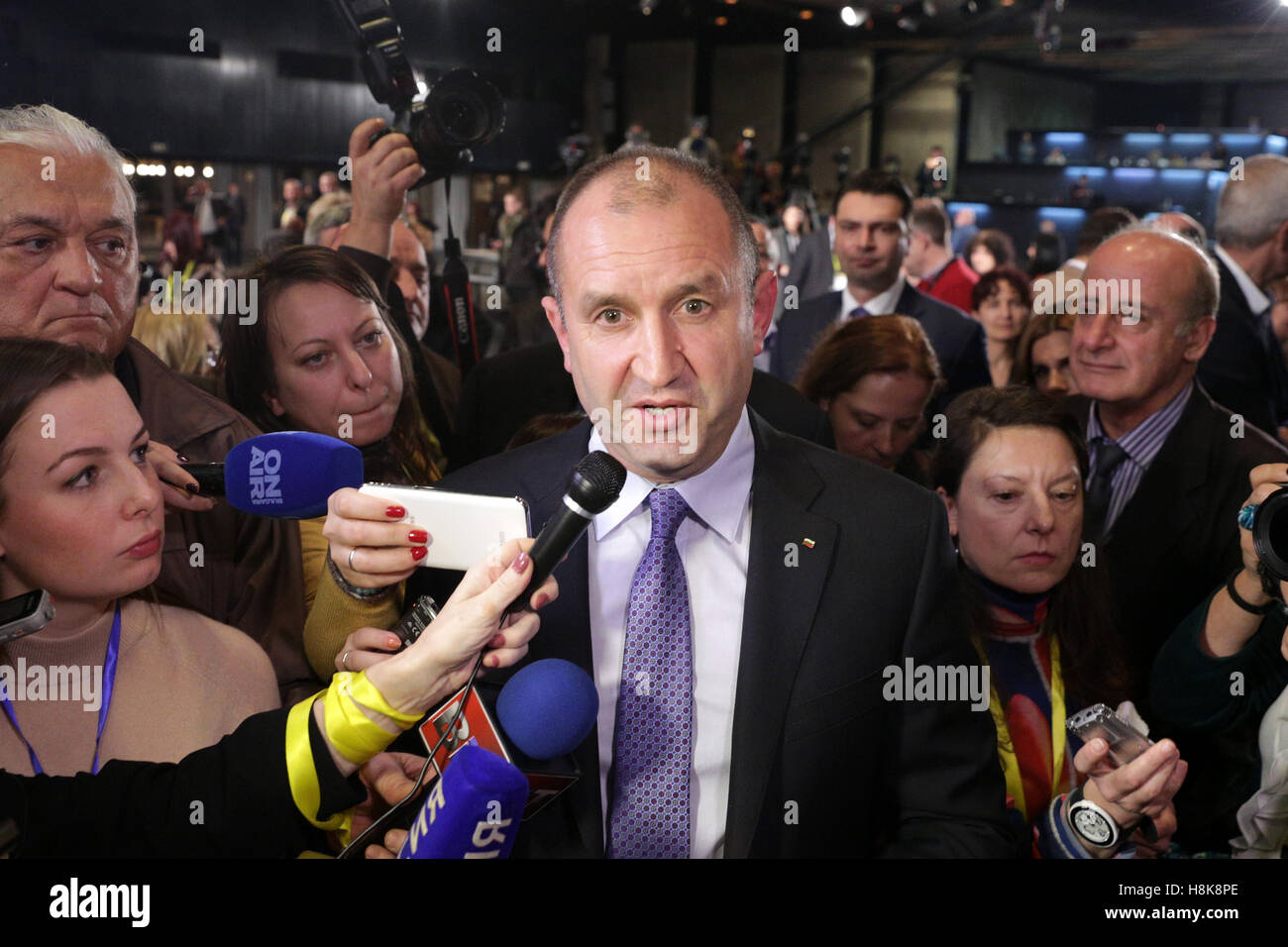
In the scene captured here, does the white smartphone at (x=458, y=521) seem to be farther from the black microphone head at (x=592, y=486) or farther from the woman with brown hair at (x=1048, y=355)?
the woman with brown hair at (x=1048, y=355)

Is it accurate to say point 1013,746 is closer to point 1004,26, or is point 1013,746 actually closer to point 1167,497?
point 1167,497

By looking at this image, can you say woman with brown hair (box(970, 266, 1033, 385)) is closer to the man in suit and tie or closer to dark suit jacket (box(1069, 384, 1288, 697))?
dark suit jacket (box(1069, 384, 1288, 697))

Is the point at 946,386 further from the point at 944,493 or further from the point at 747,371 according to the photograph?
the point at 747,371

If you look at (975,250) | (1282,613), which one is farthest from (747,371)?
(975,250)

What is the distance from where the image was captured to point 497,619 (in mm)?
1054

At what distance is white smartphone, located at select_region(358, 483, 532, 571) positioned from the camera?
4.03ft

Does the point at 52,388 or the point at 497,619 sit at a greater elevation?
the point at 52,388

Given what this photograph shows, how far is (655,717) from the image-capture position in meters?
1.40

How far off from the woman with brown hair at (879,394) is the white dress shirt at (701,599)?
111 centimetres

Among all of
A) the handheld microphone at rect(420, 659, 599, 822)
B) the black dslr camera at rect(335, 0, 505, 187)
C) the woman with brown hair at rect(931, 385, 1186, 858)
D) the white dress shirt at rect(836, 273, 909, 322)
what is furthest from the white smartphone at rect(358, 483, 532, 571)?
the white dress shirt at rect(836, 273, 909, 322)

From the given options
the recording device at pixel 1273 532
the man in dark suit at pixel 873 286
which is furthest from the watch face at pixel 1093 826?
the man in dark suit at pixel 873 286

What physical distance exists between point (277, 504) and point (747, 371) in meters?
0.59

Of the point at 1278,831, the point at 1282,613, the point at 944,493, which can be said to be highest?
the point at 944,493

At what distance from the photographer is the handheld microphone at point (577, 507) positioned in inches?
40.4
